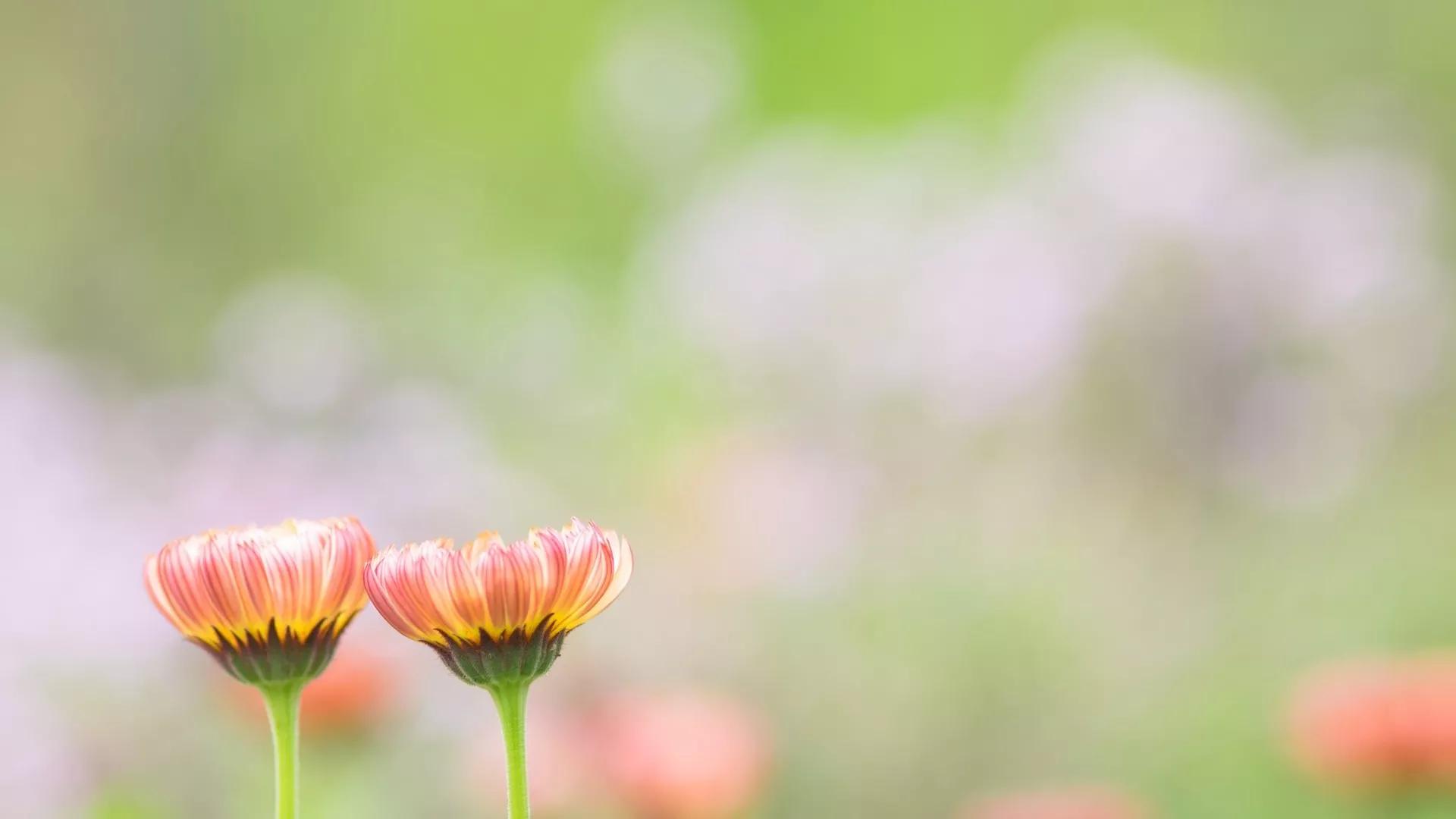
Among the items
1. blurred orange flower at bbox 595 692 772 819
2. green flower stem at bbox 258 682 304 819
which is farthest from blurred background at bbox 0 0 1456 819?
green flower stem at bbox 258 682 304 819

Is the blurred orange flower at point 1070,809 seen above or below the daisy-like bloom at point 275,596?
above

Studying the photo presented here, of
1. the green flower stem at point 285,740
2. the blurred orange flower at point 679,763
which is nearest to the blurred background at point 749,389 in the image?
the blurred orange flower at point 679,763

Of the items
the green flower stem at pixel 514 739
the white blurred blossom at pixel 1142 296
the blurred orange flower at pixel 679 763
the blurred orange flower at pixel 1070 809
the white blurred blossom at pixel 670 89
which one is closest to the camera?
the green flower stem at pixel 514 739

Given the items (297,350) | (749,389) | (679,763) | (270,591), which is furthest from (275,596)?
(749,389)

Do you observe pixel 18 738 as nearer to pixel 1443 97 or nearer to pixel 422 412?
pixel 422 412

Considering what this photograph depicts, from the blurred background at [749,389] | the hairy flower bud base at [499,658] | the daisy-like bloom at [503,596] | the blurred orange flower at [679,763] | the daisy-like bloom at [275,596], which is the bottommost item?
the hairy flower bud base at [499,658]

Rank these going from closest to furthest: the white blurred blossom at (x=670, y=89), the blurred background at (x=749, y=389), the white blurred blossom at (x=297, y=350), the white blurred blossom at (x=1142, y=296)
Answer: the blurred background at (x=749, y=389), the white blurred blossom at (x=297, y=350), the white blurred blossom at (x=1142, y=296), the white blurred blossom at (x=670, y=89)

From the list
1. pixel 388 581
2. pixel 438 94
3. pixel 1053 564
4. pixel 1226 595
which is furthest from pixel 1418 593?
pixel 438 94

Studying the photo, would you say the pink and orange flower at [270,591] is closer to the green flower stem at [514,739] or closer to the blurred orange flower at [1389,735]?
the green flower stem at [514,739]
